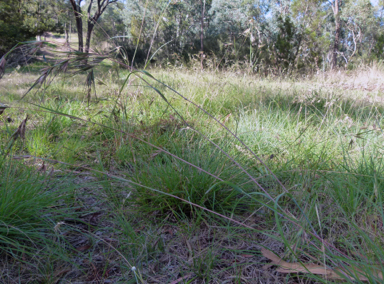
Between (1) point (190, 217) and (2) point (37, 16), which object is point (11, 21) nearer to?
(2) point (37, 16)

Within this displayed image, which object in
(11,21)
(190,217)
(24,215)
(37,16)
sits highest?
(37,16)

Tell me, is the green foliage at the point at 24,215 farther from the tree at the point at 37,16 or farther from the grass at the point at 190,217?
the tree at the point at 37,16

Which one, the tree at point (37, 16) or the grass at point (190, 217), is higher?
the tree at point (37, 16)

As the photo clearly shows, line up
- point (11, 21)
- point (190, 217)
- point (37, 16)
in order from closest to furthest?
point (190, 217), point (11, 21), point (37, 16)

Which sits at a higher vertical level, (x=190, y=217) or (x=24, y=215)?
(x=24, y=215)

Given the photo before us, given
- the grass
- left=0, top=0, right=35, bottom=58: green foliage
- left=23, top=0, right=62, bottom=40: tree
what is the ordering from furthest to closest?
left=23, top=0, right=62, bottom=40: tree
left=0, top=0, right=35, bottom=58: green foliage
the grass

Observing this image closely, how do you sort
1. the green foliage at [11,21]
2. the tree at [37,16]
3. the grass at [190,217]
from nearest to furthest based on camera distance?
the grass at [190,217]
the green foliage at [11,21]
the tree at [37,16]

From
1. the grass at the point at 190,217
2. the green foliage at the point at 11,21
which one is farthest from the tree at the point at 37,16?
the grass at the point at 190,217

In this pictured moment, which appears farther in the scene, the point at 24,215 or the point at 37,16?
the point at 37,16

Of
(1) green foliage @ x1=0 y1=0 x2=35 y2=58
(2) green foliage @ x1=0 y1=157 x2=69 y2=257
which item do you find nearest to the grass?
(2) green foliage @ x1=0 y1=157 x2=69 y2=257

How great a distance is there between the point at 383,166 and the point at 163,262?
4.55ft

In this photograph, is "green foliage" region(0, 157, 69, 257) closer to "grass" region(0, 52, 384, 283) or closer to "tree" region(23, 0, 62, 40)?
"grass" region(0, 52, 384, 283)

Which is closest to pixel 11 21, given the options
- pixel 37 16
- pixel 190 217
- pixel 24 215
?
pixel 37 16

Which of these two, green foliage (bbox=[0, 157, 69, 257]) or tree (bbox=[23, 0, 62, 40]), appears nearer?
green foliage (bbox=[0, 157, 69, 257])
